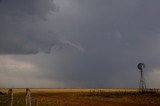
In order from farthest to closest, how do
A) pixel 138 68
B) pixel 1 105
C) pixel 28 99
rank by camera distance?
1. pixel 138 68
2. pixel 1 105
3. pixel 28 99

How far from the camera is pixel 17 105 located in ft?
137

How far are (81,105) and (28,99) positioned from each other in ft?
65.5

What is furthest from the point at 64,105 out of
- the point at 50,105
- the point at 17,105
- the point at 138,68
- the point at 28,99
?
the point at 138,68

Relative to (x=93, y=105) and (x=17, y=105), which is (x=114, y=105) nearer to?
(x=93, y=105)

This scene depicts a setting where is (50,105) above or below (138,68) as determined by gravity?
below

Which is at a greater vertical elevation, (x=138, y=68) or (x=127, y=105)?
(x=138, y=68)

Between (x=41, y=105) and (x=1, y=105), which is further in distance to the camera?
(x=41, y=105)

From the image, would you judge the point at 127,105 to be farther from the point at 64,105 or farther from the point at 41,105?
the point at 41,105

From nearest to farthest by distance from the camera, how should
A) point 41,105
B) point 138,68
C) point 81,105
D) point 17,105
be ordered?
point 17,105 → point 41,105 → point 81,105 → point 138,68

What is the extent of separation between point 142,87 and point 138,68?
7.04 m

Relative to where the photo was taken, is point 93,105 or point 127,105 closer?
point 93,105

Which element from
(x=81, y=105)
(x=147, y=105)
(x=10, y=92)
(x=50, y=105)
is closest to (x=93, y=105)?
(x=81, y=105)

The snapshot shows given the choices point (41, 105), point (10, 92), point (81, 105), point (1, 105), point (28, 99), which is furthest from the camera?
point (81, 105)

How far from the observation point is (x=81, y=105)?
47625mm
